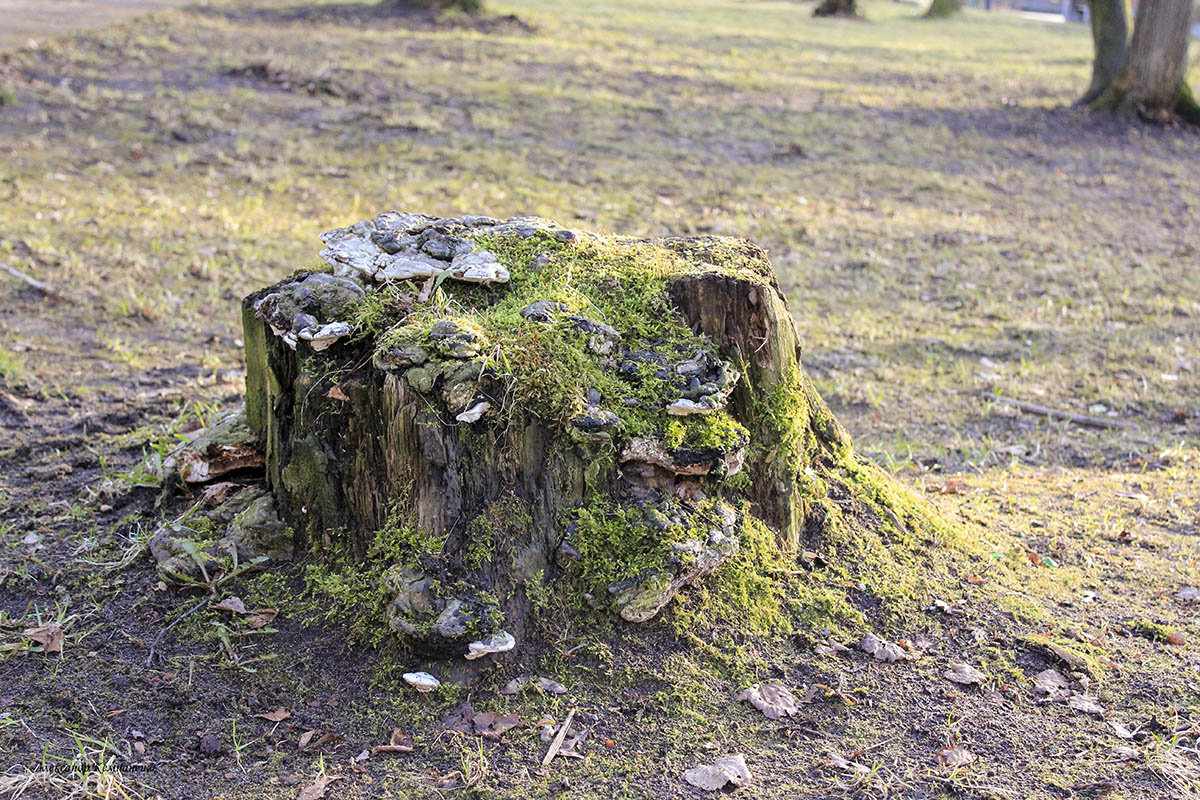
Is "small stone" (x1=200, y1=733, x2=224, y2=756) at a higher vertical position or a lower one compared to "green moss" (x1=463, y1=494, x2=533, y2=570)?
lower

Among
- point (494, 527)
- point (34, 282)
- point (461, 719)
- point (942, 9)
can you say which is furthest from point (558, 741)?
point (942, 9)

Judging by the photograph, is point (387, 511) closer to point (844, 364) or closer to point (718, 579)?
point (718, 579)

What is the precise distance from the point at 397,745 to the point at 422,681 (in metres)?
0.19

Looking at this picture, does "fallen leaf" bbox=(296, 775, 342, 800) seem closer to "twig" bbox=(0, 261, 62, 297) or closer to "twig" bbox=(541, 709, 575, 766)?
"twig" bbox=(541, 709, 575, 766)

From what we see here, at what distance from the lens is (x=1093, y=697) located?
310cm

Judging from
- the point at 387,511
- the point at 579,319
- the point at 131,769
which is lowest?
the point at 131,769

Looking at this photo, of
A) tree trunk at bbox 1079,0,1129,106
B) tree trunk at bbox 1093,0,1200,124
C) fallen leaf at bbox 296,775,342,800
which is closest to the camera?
fallen leaf at bbox 296,775,342,800

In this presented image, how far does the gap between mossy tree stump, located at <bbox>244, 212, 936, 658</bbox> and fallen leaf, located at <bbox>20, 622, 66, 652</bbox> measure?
2.50 feet

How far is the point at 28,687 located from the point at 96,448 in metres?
1.71

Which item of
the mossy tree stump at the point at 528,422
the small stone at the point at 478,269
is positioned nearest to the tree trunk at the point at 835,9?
the mossy tree stump at the point at 528,422

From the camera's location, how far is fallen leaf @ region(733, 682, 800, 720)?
2.91 metres

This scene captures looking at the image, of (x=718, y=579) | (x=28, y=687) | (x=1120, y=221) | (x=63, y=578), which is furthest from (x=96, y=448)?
(x=1120, y=221)

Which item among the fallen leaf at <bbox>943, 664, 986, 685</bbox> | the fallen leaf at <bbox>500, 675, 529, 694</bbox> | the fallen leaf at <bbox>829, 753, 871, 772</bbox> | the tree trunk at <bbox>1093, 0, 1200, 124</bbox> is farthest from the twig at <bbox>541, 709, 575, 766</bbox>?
the tree trunk at <bbox>1093, 0, 1200, 124</bbox>

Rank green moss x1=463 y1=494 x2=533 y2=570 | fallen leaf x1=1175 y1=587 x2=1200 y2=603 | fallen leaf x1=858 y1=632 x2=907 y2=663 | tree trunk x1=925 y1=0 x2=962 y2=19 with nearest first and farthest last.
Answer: green moss x1=463 y1=494 x2=533 y2=570, fallen leaf x1=858 y1=632 x2=907 y2=663, fallen leaf x1=1175 y1=587 x2=1200 y2=603, tree trunk x1=925 y1=0 x2=962 y2=19
